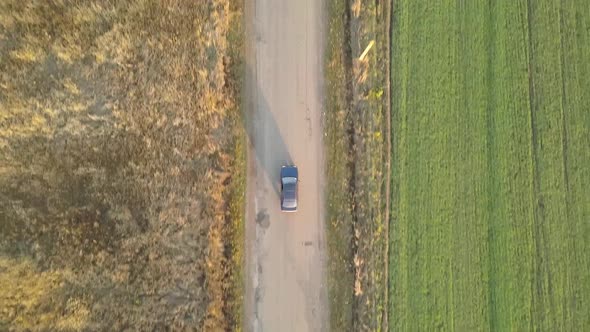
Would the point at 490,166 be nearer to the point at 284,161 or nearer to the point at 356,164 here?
the point at 356,164

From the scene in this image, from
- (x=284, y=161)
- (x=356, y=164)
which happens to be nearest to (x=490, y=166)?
(x=356, y=164)

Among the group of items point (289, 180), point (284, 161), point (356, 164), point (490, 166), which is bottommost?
point (289, 180)

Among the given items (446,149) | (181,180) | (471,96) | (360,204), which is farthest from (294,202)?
(471,96)

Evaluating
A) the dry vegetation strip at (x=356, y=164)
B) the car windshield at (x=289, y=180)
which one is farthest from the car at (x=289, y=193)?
the dry vegetation strip at (x=356, y=164)

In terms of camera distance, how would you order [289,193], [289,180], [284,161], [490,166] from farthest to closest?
[490,166] → [284,161] → [289,180] → [289,193]

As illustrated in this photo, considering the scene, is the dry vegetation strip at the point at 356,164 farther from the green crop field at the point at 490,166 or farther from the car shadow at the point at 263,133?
the car shadow at the point at 263,133

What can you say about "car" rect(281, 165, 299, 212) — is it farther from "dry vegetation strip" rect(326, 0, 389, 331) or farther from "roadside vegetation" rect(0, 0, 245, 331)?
"roadside vegetation" rect(0, 0, 245, 331)
